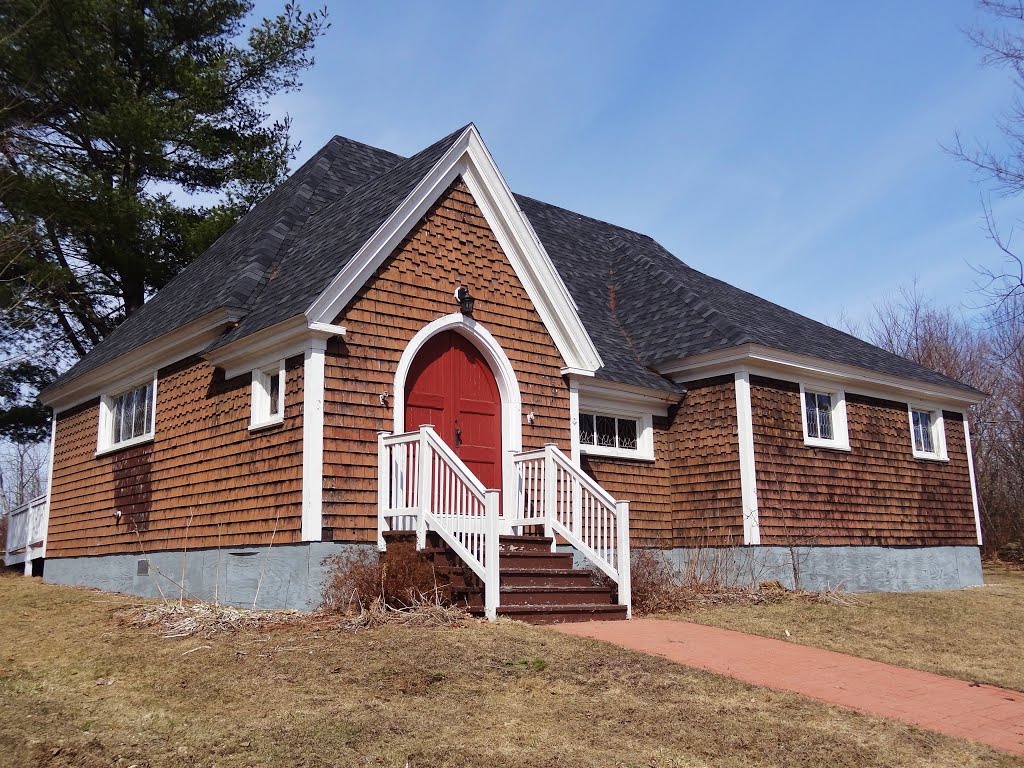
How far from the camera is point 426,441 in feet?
33.0

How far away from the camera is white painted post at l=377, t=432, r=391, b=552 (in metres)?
10.4

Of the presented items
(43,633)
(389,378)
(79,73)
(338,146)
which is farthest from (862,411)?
(79,73)

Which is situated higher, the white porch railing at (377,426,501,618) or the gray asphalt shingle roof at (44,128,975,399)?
the gray asphalt shingle roof at (44,128,975,399)

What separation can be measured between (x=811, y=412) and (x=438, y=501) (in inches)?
305

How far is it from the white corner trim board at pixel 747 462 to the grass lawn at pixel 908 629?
1715mm

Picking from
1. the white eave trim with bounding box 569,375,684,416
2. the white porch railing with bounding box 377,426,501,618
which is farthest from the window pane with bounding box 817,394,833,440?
the white porch railing with bounding box 377,426,501,618

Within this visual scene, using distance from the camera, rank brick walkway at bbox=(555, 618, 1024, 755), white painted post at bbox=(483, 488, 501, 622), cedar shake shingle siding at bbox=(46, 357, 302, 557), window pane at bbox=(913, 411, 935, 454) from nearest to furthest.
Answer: brick walkway at bbox=(555, 618, 1024, 755) → white painted post at bbox=(483, 488, 501, 622) → cedar shake shingle siding at bbox=(46, 357, 302, 557) → window pane at bbox=(913, 411, 935, 454)

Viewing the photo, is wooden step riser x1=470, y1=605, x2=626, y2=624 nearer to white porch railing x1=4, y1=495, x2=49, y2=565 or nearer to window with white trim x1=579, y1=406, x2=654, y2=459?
window with white trim x1=579, y1=406, x2=654, y2=459

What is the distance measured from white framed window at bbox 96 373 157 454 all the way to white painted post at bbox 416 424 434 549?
17.9 ft

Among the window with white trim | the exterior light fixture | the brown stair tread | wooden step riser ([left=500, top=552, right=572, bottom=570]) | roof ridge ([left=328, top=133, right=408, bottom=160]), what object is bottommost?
the brown stair tread

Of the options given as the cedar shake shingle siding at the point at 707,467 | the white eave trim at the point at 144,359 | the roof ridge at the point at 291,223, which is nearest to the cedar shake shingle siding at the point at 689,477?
the cedar shake shingle siding at the point at 707,467

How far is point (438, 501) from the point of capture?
10195 mm

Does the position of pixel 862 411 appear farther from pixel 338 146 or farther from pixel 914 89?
pixel 338 146

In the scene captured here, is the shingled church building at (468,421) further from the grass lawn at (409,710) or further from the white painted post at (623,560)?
the grass lawn at (409,710)
